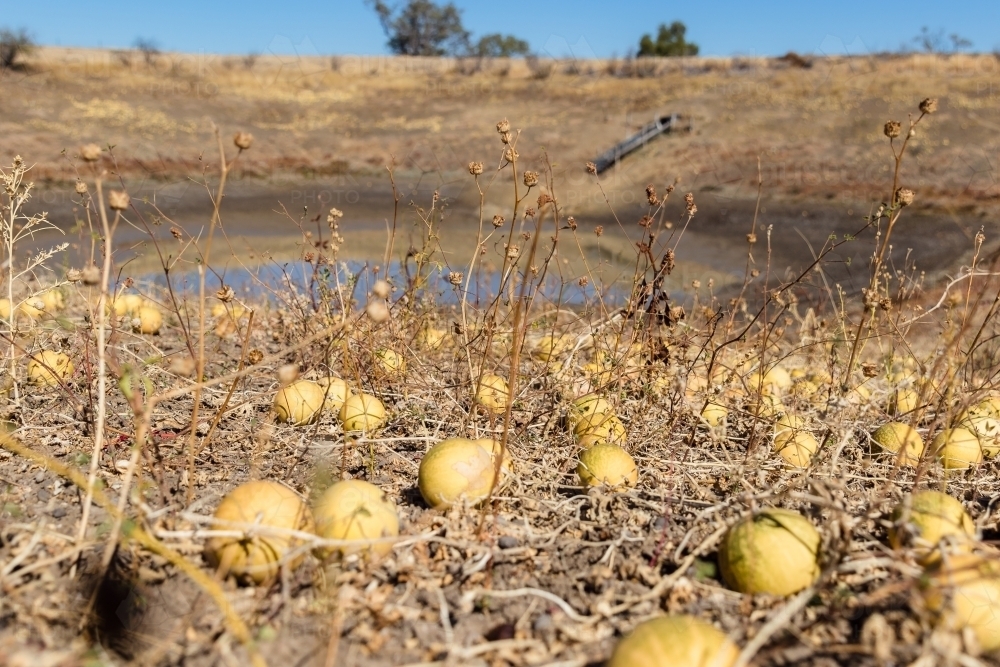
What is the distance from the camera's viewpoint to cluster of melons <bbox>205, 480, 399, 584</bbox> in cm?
196

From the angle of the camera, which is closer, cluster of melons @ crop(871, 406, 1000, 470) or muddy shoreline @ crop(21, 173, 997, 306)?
cluster of melons @ crop(871, 406, 1000, 470)

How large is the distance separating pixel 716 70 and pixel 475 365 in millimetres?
43067

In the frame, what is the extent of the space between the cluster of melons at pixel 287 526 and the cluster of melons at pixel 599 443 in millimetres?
855

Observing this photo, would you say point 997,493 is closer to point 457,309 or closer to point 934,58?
point 457,309

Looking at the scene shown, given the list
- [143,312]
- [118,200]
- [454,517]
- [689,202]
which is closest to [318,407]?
[454,517]

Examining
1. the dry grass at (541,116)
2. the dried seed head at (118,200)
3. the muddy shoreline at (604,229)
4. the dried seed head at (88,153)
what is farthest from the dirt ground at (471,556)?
the dry grass at (541,116)

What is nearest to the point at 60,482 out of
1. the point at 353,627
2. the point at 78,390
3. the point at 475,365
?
the point at 78,390

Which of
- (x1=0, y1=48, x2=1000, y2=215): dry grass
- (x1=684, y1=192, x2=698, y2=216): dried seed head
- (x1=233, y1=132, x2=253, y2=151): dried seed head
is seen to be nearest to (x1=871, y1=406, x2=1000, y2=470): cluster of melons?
(x1=684, y1=192, x2=698, y2=216): dried seed head

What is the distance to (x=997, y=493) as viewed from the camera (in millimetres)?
2668

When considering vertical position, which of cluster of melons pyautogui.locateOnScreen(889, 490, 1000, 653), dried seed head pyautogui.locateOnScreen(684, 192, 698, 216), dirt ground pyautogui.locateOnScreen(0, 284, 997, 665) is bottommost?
dirt ground pyautogui.locateOnScreen(0, 284, 997, 665)

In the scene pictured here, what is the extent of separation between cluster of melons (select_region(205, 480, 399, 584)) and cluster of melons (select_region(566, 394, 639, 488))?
855 mm

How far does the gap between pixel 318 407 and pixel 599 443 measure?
4.24 ft

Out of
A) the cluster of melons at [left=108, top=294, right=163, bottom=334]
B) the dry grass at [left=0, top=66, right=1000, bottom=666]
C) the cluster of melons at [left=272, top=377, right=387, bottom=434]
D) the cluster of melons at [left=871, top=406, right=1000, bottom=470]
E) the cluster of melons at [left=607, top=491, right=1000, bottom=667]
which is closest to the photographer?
the cluster of melons at [left=607, top=491, right=1000, bottom=667]

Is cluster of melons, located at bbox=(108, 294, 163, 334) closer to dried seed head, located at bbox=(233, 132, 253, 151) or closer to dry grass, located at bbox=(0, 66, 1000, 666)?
dry grass, located at bbox=(0, 66, 1000, 666)
